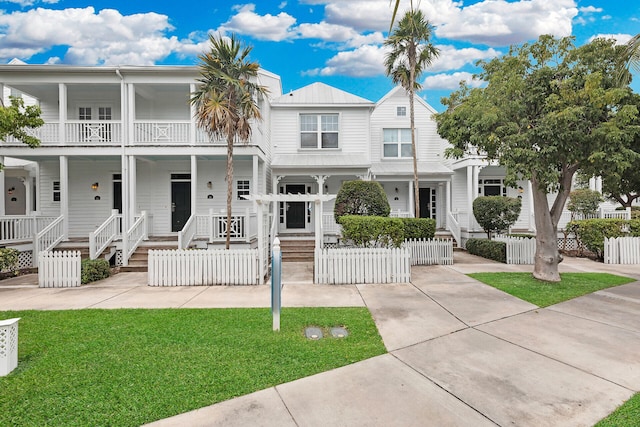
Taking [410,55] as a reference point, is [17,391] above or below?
below

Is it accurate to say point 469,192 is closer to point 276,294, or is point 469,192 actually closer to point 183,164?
point 183,164

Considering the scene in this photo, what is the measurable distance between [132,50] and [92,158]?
9513 mm

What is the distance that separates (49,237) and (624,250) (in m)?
20.1

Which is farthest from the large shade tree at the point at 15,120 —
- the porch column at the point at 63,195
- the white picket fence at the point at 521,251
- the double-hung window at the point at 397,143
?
the white picket fence at the point at 521,251

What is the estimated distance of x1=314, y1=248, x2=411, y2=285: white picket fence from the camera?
27.4ft

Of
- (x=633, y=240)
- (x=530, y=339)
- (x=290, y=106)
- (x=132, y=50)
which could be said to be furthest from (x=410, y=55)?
(x=132, y=50)

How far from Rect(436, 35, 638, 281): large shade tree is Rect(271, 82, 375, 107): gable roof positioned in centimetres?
765

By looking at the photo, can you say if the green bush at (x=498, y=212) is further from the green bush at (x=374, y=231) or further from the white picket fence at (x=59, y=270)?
the white picket fence at (x=59, y=270)

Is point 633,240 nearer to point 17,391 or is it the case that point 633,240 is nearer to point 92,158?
point 17,391

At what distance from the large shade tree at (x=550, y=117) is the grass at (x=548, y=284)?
0.48 metres

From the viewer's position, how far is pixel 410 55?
13.4m

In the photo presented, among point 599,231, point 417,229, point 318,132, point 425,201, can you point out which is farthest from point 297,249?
point 599,231

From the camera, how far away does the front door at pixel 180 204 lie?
13.8m

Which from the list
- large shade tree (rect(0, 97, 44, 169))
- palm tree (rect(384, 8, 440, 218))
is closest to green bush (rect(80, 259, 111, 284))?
large shade tree (rect(0, 97, 44, 169))
